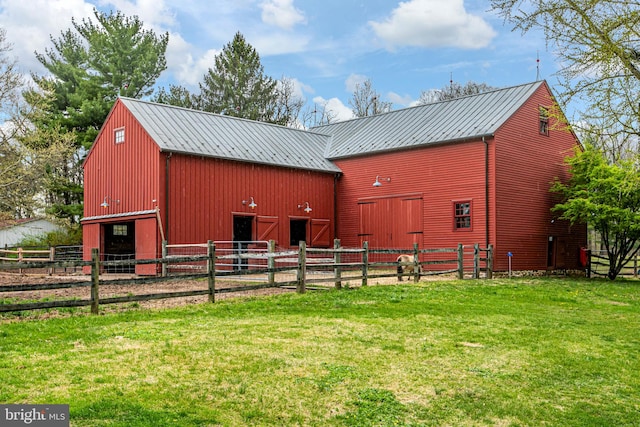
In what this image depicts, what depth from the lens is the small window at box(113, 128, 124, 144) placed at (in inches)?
915

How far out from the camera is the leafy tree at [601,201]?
71.2ft

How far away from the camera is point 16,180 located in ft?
77.5

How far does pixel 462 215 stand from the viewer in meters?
22.5

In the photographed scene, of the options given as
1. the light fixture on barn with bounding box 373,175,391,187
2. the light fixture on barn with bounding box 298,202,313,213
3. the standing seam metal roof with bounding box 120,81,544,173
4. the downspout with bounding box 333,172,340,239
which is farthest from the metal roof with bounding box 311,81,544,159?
the light fixture on barn with bounding box 298,202,313,213

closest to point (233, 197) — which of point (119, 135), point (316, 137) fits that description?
point (119, 135)

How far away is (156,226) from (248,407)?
52.7ft

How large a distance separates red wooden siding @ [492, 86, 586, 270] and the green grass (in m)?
11.2

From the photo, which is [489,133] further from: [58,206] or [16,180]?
[58,206]

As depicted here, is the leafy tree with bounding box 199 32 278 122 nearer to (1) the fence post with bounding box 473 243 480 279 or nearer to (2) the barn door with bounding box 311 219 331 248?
(2) the barn door with bounding box 311 219 331 248

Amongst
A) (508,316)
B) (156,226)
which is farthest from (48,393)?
(156,226)

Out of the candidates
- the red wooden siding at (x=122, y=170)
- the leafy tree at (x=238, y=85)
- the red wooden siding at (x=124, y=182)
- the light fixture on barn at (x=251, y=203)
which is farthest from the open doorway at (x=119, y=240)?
the leafy tree at (x=238, y=85)

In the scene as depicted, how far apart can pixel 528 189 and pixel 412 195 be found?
4234 mm

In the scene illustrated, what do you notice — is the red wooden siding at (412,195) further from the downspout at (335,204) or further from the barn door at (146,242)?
the barn door at (146,242)

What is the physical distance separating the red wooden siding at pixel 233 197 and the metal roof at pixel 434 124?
256 cm
